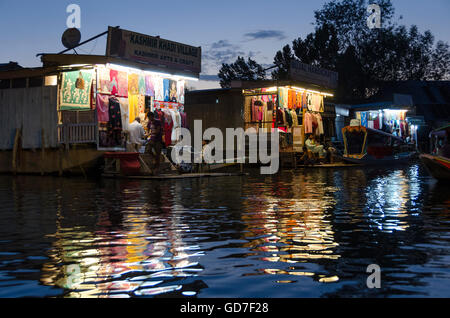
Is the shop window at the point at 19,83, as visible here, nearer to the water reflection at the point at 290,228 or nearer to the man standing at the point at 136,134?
the man standing at the point at 136,134

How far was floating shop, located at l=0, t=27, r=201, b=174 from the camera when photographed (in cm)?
1895

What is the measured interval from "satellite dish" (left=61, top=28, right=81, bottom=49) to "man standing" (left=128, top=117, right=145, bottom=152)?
360 cm

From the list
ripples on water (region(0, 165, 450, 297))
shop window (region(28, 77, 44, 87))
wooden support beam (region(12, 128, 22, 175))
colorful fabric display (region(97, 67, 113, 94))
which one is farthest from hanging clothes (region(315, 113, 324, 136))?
ripples on water (region(0, 165, 450, 297))

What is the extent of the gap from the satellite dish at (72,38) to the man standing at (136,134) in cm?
360

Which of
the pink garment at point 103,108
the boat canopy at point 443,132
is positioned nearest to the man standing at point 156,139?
the pink garment at point 103,108

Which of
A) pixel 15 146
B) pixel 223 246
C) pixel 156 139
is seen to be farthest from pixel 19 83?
pixel 223 246

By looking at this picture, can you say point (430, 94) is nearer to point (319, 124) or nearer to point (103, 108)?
point (319, 124)

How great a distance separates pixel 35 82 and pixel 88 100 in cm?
310

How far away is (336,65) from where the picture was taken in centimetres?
6028

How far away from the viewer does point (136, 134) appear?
62.0 ft

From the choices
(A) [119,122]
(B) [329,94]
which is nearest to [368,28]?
(B) [329,94]

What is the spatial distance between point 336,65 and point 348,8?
672 centimetres
